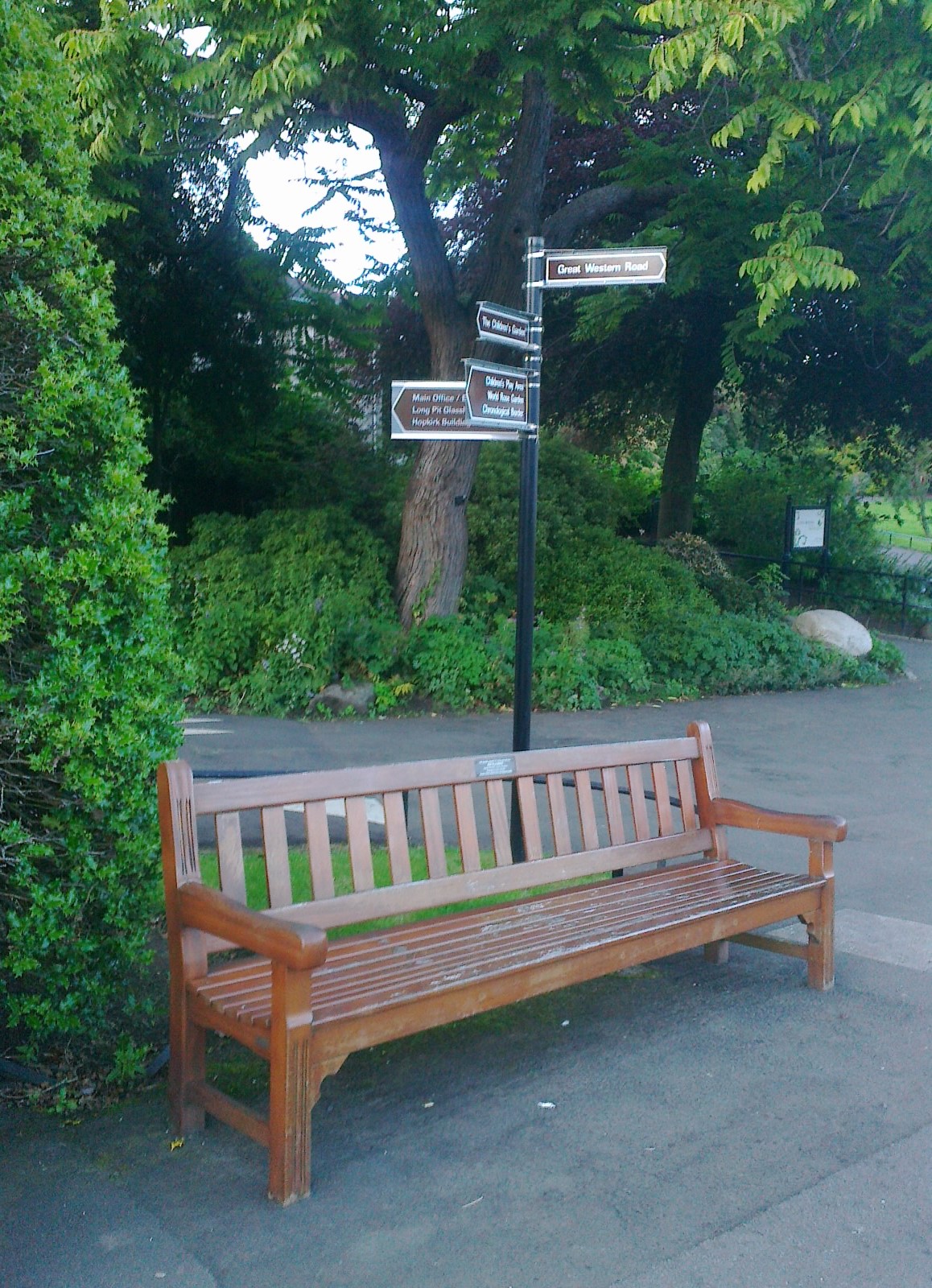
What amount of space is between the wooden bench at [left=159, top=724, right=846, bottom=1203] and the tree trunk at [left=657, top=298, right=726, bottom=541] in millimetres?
14301

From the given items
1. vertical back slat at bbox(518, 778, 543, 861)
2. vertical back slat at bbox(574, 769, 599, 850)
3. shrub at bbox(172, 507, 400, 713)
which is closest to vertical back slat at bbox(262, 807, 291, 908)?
vertical back slat at bbox(518, 778, 543, 861)

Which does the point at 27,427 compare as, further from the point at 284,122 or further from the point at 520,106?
the point at 520,106

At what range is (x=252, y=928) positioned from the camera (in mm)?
3324

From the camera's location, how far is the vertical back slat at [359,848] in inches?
162

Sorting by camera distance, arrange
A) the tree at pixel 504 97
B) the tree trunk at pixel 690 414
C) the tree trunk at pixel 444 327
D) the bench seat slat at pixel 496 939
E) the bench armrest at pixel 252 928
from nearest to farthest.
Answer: the bench armrest at pixel 252 928, the bench seat slat at pixel 496 939, the tree at pixel 504 97, the tree trunk at pixel 444 327, the tree trunk at pixel 690 414

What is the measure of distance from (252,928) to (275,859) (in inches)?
24.4

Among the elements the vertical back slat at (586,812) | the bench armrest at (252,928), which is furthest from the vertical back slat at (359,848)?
the vertical back slat at (586,812)

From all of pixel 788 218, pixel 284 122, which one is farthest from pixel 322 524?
pixel 788 218

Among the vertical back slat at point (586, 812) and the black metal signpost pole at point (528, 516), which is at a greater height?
the black metal signpost pole at point (528, 516)

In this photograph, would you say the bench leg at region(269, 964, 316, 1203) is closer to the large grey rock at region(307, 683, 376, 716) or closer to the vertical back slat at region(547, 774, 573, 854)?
the vertical back slat at region(547, 774, 573, 854)

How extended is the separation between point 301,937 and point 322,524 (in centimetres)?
1069

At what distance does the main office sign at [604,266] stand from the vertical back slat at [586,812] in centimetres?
221

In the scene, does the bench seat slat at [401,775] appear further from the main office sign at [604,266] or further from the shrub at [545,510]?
the shrub at [545,510]

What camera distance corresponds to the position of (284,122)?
1127cm
